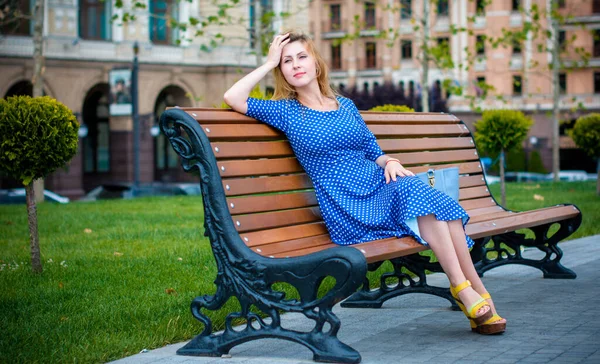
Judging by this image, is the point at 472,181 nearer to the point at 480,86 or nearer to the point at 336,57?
the point at 480,86

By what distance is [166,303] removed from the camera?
6.61 m

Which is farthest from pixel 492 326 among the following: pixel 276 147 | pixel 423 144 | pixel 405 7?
pixel 405 7

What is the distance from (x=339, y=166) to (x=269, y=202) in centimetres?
47

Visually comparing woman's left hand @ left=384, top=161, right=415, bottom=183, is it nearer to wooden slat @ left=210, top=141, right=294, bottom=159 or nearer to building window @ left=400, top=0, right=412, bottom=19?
wooden slat @ left=210, top=141, right=294, bottom=159

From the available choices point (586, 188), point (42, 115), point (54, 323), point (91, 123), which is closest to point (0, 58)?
point (91, 123)

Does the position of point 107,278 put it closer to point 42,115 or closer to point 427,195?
point 42,115

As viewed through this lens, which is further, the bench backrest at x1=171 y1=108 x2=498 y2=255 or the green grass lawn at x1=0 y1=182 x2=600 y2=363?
the green grass lawn at x1=0 y1=182 x2=600 y2=363

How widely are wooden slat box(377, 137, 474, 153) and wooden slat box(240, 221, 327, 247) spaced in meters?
1.14

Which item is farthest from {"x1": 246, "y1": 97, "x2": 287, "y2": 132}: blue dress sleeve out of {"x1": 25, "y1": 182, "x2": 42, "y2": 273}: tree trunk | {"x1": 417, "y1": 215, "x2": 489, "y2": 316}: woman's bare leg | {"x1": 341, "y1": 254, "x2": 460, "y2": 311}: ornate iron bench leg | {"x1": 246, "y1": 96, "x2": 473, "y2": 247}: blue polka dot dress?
{"x1": 25, "y1": 182, "x2": 42, "y2": 273}: tree trunk

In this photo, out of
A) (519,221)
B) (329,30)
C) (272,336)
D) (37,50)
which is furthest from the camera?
(329,30)

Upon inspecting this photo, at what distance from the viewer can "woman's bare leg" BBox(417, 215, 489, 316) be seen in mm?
5316

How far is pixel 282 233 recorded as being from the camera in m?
5.48

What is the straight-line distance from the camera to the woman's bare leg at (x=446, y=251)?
5.32 metres

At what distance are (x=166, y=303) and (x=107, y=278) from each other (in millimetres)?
1501
